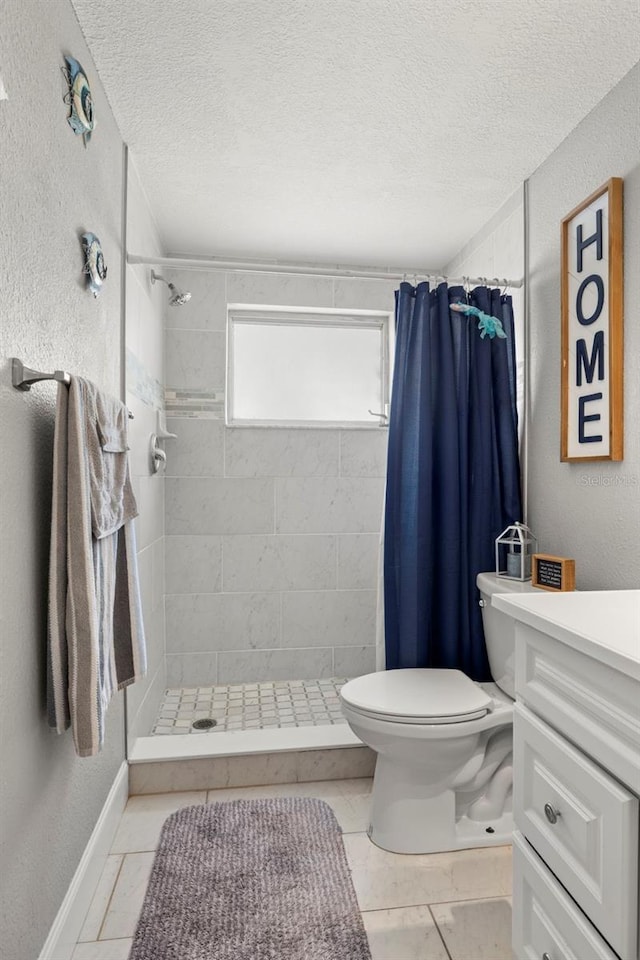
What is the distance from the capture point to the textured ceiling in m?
1.40

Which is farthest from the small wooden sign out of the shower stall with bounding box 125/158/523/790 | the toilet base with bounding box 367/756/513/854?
the shower stall with bounding box 125/158/523/790

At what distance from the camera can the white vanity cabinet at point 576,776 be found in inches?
32.2

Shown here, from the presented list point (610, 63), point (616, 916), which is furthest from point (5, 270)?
point (610, 63)

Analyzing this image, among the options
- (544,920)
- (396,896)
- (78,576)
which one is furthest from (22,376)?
(396,896)

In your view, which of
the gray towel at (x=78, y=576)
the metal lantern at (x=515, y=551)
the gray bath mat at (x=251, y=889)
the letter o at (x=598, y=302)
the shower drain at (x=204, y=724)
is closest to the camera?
the gray towel at (x=78, y=576)

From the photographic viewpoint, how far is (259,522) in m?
2.89

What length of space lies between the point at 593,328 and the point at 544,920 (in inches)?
58.7

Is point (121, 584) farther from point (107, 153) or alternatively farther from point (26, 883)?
point (107, 153)

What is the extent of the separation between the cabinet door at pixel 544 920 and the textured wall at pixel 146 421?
139 cm


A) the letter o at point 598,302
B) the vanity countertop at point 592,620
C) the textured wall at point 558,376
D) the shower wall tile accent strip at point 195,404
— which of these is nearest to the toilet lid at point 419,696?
the textured wall at point 558,376

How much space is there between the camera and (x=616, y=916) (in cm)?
83

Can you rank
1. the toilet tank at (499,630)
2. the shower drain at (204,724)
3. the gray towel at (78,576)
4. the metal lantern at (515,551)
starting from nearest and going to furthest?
the gray towel at (78,576)
the toilet tank at (499,630)
the metal lantern at (515,551)
the shower drain at (204,724)

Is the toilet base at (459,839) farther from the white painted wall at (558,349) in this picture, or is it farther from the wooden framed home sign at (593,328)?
the wooden framed home sign at (593,328)

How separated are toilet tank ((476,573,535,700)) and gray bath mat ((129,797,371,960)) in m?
0.75
